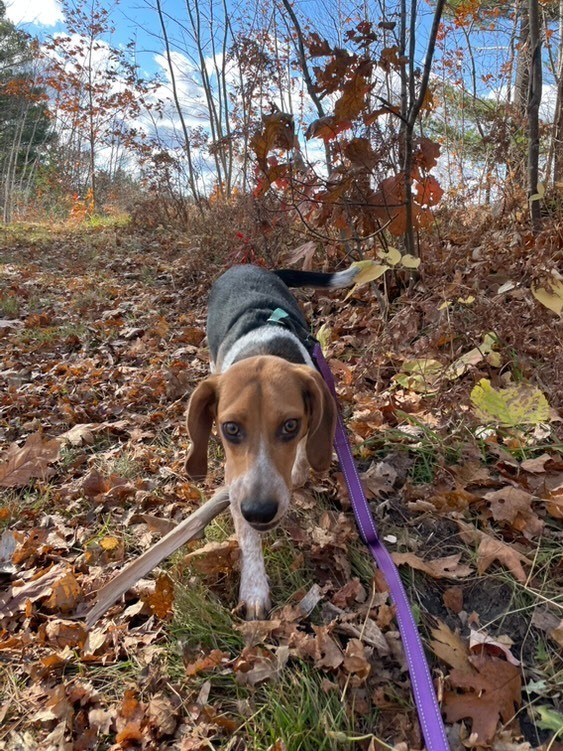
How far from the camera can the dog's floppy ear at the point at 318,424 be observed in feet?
8.98

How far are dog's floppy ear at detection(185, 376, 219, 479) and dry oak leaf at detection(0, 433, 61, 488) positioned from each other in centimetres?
155

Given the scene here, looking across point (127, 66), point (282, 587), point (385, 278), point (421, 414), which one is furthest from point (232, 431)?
point (127, 66)

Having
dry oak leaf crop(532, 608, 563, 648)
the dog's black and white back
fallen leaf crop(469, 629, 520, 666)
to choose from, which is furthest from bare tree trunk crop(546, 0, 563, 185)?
fallen leaf crop(469, 629, 520, 666)

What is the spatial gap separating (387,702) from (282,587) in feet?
2.37

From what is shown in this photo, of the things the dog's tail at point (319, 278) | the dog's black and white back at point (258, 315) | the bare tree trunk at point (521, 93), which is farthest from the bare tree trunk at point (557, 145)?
the dog's black and white back at point (258, 315)

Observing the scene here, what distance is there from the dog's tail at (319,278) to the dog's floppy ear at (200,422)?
1764 mm

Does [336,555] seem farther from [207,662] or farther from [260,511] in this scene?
[207,662]

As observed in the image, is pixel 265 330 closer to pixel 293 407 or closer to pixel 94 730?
pixel 293 407

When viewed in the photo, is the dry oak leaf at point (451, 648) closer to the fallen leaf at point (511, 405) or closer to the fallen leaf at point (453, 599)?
the fallen leaf at point (453, 599)

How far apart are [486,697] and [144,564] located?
1630 mm

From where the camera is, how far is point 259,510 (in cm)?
222

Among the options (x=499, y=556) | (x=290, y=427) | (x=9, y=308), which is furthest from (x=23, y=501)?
(x=9, y=308)

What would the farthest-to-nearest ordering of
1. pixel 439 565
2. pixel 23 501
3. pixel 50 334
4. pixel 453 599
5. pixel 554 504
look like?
pixel 50 334, pixel 23 501, pixel 554 504, pixel 439 565, pixel 453 599

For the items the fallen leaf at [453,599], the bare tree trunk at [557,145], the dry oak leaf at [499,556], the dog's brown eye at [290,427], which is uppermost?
the bare tree trunk at [557,145]
